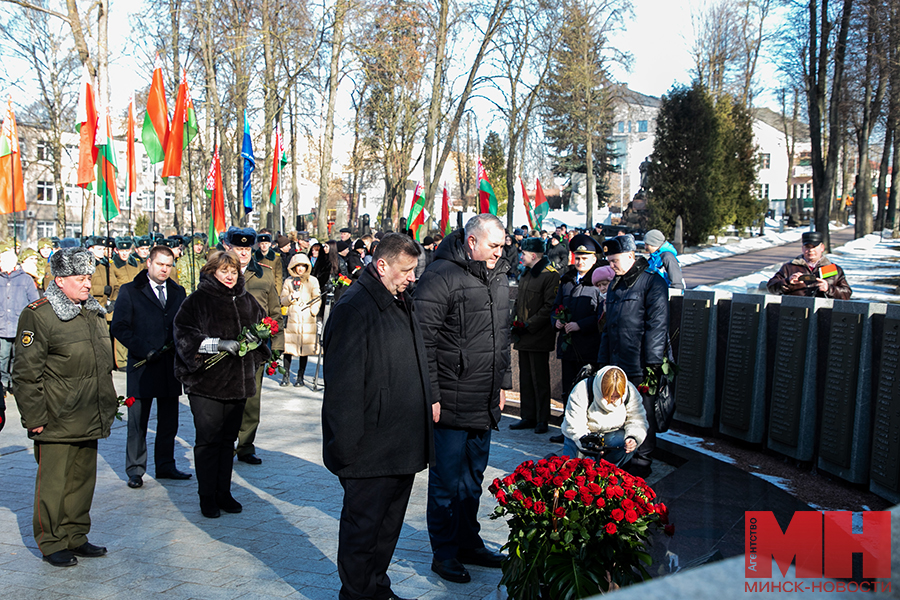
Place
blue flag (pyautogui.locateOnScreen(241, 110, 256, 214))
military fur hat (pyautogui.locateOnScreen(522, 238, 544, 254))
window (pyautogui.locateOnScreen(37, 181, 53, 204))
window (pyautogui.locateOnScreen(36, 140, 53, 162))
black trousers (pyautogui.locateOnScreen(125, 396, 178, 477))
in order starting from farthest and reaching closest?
window (pyautogui.locateOnScreen(37, 181, 53, 204)) → window (pyautogui.locateOnScreen(36, 140, 53, 162)) → blue flag (pyautogui.locateOnScreen(241, 110, 256, 214)) → military fur hat (pyautogui.locateOnScreen(522, 238, 544, 254)) → black trousers (pyautogui.locateOnScreen(125, 396, 178, 477))

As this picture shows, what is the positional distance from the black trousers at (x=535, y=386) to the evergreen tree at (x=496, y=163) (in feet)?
204

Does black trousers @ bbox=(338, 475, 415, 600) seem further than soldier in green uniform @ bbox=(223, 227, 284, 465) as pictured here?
No

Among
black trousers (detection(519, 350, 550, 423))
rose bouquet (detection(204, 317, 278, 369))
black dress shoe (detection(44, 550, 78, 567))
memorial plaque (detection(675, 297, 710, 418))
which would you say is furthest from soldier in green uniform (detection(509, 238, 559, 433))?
black dress shoe (detection(44, 550, 78, 567))

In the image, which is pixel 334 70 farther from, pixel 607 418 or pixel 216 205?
pixel 607 418

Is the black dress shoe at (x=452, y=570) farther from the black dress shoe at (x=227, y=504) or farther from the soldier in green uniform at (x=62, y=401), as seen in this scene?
the soldier in green uniform at (x=62, y=401)

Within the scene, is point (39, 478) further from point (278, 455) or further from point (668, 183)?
point (668, 183)

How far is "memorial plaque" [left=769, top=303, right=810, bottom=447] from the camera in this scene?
23.2 feet

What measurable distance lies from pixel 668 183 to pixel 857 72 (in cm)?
769

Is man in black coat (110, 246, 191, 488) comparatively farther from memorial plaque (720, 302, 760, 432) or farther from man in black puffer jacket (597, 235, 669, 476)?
memorial plaque (720, 302, 760, 432)

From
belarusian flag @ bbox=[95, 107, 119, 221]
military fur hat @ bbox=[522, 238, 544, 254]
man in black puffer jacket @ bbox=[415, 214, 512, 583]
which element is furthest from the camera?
belarusian flag @ bbox=[95, 107, 119, 221]

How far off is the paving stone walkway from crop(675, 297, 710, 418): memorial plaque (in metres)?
1.74

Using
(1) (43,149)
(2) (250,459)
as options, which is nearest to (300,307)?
(2) (250,459)

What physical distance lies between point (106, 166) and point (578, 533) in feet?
41.7

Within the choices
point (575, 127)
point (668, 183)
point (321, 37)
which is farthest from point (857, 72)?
point (321, 37)
